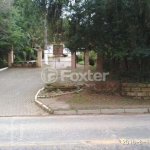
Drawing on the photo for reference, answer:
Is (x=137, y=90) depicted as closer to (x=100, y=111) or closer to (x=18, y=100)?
(x=100, y=111)

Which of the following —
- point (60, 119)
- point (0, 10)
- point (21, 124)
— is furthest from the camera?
point (0, 10)

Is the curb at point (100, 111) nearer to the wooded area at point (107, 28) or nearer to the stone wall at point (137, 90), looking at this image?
the stone wall at point (137, 90)

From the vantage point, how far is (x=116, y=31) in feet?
29.7

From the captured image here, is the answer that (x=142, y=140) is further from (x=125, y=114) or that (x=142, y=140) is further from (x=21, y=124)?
(x=21, y=124)

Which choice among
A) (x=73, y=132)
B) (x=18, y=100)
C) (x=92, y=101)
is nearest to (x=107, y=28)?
(x=92, y=101)

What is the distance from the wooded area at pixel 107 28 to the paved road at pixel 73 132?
3009 millimetres

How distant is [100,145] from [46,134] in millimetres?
1470

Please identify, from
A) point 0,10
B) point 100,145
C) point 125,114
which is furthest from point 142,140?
point 0,10

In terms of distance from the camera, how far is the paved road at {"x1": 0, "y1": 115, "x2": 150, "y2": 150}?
190 inches

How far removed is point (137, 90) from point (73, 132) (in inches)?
192

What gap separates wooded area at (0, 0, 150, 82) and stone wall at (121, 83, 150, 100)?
0.34 meters

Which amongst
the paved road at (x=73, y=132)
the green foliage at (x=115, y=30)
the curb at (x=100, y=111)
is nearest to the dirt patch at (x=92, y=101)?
the curb at (x=100, y=111)

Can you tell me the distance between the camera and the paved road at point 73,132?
482 centimetres

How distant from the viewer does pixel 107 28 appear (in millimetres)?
9297
